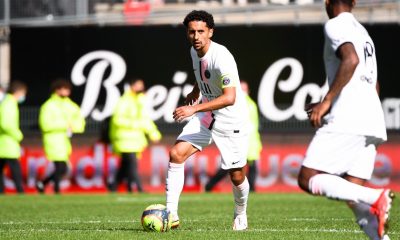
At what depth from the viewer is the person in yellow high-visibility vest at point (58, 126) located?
2119 cm

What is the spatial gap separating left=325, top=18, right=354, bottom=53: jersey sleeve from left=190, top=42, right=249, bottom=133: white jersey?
2.63 meters

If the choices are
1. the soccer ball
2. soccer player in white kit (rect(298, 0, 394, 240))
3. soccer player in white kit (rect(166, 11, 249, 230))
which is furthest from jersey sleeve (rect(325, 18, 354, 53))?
the soccer ball

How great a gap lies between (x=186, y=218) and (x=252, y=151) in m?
8.07

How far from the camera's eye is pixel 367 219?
799 cm

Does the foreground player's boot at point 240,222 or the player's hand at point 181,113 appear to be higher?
the player's hand at point 181,113

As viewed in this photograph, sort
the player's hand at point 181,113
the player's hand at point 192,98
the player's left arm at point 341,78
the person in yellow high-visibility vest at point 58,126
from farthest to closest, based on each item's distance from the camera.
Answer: the person in yellow high-visibility vest at point 58,126 < the player's hand at point 192,98 < the player's hand at point 181,113 < the player's left arm at point 341,78

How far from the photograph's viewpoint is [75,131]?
22.0 metres

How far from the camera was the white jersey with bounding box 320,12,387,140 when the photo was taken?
314 inches

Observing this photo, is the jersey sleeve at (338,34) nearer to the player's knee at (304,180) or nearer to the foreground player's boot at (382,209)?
the player's knee at (304,180)

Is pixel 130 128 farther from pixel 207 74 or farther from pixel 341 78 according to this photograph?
pixel 341 78

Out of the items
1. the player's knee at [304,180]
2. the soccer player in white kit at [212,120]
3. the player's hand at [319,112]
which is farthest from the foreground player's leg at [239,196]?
the player's hand at [319,112]

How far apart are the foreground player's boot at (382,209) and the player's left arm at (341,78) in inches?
28.0

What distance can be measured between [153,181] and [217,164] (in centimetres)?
140

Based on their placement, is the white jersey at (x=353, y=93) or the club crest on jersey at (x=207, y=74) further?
the club crest on jersey at (x=207, y=74)
